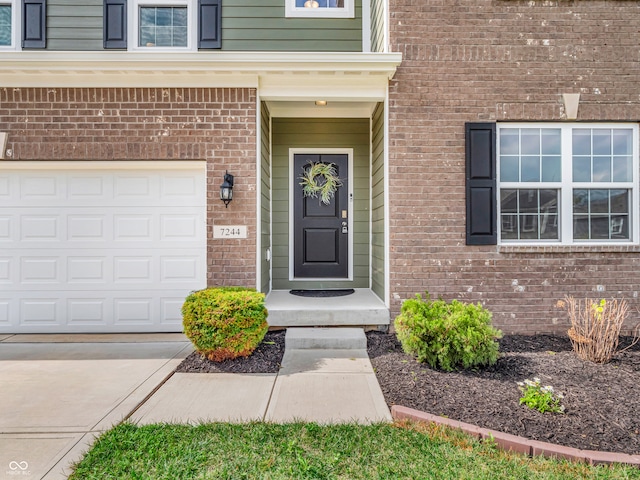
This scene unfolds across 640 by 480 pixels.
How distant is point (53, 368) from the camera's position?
12.3 ft

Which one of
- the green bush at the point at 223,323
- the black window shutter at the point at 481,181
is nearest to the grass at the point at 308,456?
the green bush at the point at 223,323

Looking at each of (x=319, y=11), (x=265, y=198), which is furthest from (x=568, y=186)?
(x=319, y=11)

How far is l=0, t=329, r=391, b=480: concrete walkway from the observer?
251cm

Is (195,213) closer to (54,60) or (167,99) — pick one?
(167,99)

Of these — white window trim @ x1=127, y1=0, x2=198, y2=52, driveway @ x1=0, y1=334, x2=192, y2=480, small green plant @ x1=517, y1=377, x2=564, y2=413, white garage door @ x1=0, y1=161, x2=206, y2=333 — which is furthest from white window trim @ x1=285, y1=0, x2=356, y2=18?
small green plant @ x1=517, y1=377, x2=564, y2=413

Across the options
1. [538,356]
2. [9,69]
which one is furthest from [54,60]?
[538,356]

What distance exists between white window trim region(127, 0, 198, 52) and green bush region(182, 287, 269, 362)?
11.6 feet

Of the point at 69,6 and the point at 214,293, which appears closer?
the point at 214,293

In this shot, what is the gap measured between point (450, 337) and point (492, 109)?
2893mm

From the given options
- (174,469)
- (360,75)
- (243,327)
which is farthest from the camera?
(360,75)

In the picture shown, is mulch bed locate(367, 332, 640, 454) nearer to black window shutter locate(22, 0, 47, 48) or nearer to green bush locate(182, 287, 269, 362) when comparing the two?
green bush locate(182, 287, 269, 362)

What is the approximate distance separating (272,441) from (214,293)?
1826mm

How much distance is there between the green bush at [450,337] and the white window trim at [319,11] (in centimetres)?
430

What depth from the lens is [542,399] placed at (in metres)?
2.76
